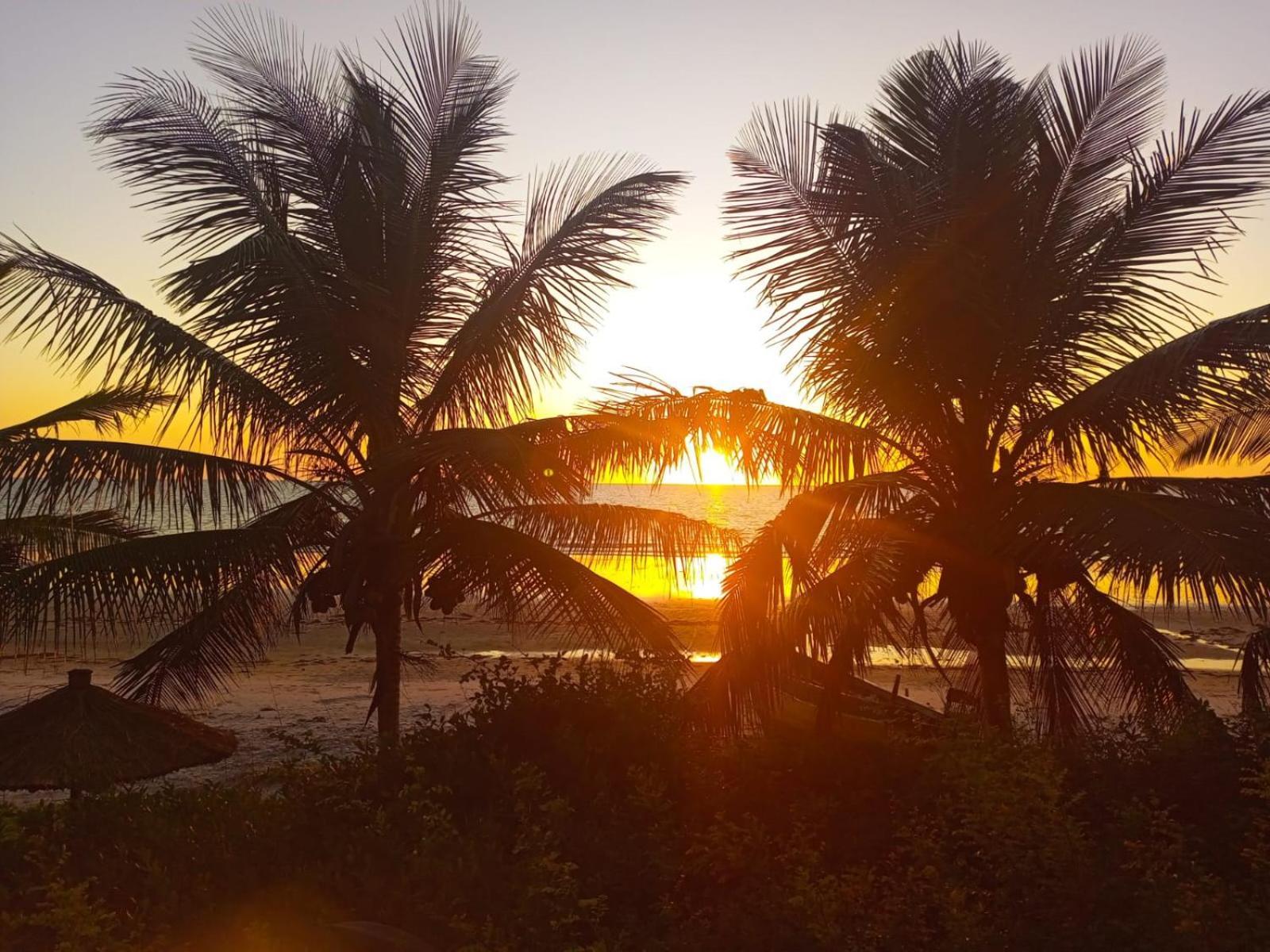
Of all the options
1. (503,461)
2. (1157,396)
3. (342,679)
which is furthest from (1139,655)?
(342,679)

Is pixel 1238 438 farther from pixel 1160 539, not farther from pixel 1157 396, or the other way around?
pixel 1160 539

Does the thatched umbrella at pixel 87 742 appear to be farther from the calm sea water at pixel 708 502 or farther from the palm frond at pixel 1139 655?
the calm sea water at pixel 708 502

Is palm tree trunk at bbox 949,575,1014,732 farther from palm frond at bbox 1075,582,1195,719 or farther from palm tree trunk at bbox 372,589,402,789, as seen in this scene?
palm tree trunk at bbox 372,589,402,789

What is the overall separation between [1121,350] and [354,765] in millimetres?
7140

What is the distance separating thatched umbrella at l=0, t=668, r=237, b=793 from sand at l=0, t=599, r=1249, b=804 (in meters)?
2.90

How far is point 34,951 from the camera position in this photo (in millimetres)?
4879

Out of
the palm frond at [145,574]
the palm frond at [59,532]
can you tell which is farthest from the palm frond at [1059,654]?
the palm frond at [59,532]

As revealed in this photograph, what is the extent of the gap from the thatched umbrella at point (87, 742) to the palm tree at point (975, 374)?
16.1ft

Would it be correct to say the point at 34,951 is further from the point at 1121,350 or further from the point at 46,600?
the point at 1121,350

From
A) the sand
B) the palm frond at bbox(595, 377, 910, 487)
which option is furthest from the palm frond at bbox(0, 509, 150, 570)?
the palm frond at bbox(595, 377, 910, 487)

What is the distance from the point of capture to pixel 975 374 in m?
8.33

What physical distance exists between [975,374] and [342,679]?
1754 centimetres

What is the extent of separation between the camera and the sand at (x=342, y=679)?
1567cm

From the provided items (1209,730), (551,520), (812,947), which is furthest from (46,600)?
(1209,730)
